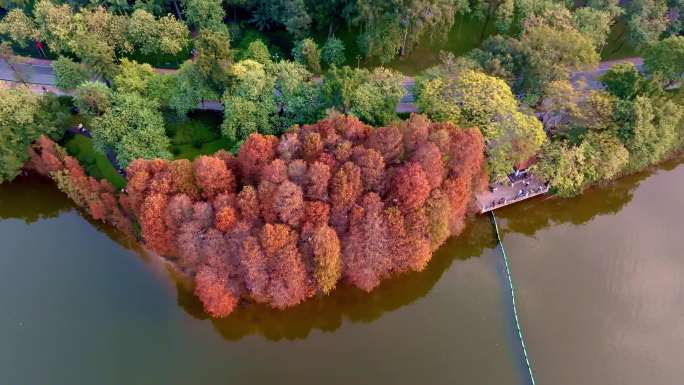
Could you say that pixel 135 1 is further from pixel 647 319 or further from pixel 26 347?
pixel 647 319

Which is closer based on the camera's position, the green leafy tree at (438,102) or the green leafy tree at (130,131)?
the green leafy tree at (438,102)

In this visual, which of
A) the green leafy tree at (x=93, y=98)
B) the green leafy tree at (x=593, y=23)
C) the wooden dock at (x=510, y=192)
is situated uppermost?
the green leafy tree at (x=593, y=23)

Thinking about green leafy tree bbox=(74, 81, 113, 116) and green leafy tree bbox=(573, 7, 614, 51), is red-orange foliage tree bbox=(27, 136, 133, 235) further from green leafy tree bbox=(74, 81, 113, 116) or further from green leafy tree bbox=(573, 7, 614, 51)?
green leafy tree bbox=(573, 7, 614, 51)

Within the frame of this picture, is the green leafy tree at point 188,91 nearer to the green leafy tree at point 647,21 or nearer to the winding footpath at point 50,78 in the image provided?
the winding footpath at point 50,78

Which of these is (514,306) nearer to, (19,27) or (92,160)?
(92,160)

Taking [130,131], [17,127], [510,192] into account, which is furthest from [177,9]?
[510,192]

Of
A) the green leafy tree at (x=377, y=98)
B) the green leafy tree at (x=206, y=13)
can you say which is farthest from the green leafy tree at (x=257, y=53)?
the green leafy tree at (x=377, y=98)

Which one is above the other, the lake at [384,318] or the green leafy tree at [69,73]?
the green leafy tree at [69,73]
